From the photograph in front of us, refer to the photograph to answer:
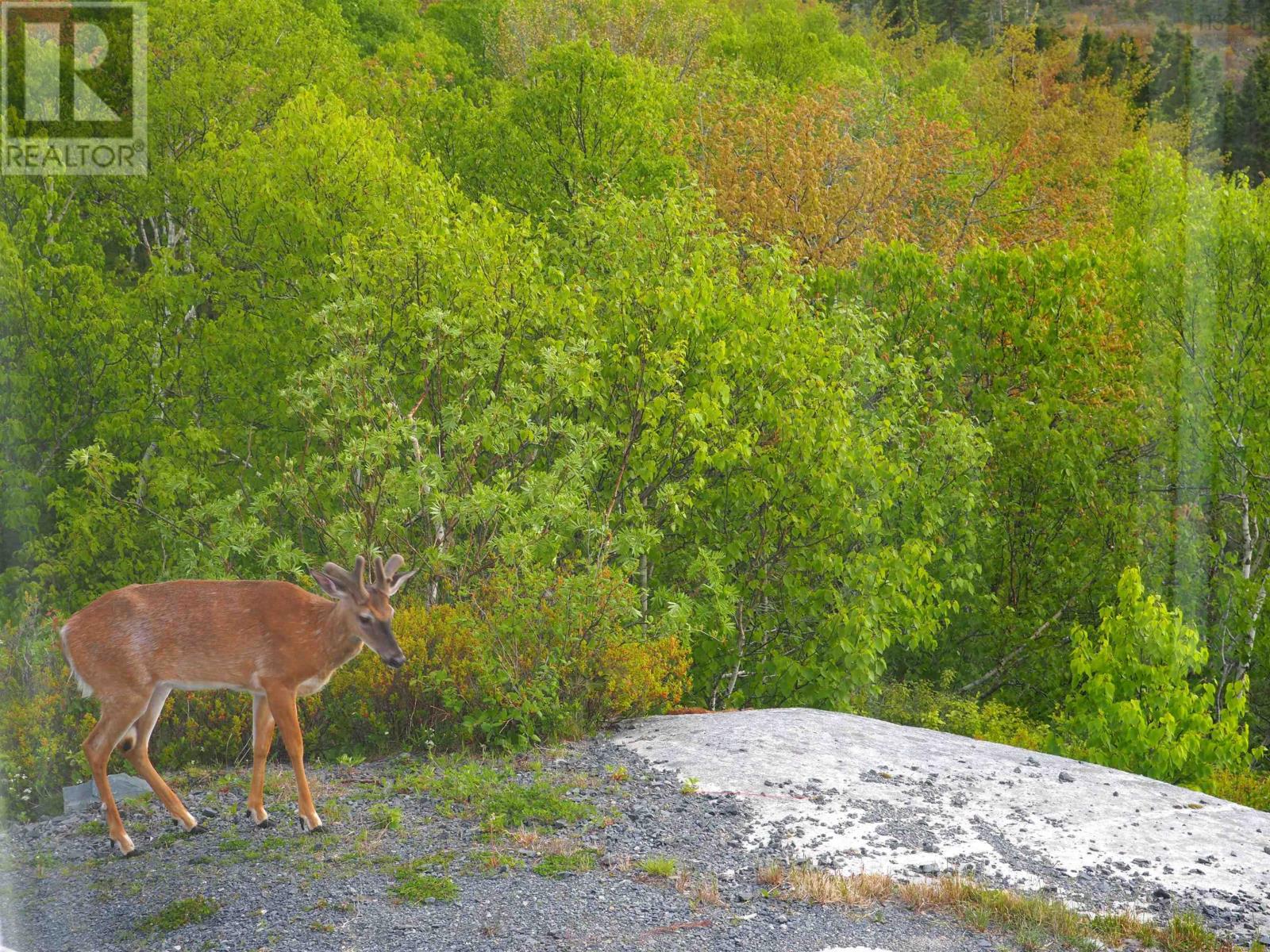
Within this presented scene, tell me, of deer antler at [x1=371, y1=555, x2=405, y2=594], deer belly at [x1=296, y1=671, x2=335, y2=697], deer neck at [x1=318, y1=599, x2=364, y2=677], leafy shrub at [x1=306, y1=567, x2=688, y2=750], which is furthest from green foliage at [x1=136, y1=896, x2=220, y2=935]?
leafy shrub at [x1=306, y1=567, x2=688, y2=750]

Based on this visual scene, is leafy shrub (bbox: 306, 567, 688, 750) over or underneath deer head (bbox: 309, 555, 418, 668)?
underneath

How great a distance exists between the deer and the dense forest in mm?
2542

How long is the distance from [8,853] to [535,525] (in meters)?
5.02

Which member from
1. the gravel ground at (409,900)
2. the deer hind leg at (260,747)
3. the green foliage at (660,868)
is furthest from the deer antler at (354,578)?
the green foliage at (660,868)

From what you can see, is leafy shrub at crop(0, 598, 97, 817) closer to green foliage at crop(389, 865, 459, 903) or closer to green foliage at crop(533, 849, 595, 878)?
green foliage at crop(389, 865, 459, 903)

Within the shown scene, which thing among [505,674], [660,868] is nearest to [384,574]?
[660,868]

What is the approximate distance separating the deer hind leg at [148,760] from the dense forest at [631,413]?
6.76 feet

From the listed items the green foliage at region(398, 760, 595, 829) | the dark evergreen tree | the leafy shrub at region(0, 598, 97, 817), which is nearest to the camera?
the green foliage at region(398, 760, 595, 829)

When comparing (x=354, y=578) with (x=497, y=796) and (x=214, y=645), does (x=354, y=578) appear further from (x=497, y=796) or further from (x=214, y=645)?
(x=497, y=796)

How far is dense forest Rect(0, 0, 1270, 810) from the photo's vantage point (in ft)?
41.8

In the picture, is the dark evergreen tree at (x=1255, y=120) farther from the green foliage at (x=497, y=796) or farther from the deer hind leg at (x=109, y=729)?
the deer hind leg at (x=109, y=729)

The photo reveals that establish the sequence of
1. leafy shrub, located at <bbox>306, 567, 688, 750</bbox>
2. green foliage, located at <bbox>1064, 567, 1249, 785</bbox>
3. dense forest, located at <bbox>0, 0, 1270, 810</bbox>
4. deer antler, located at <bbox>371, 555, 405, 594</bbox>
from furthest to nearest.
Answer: green foliage, located at <bbox>1064, 567, 1249, 785</bbox> < dense forest, located at <bbox>0, 0, 1270, 810</bbox> < leafy shrub, located at <bbox>306, 567, 688, 750</bbox> < deer antler, located at <bbox>371, 555, 405, 594</bbox>

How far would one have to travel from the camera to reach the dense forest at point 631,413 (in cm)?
1273

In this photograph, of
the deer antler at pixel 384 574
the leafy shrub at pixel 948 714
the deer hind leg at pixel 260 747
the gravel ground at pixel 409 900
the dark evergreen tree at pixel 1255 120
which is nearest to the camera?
the gravel ground at pixel 409 900
